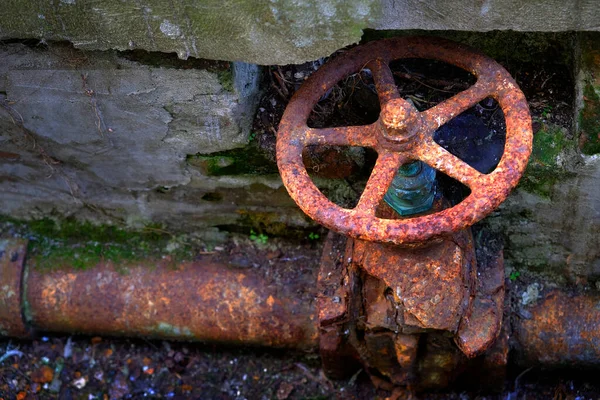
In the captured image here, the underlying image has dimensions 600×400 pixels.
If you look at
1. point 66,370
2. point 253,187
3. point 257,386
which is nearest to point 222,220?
point 253,187

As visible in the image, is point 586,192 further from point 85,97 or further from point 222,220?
point 85,97

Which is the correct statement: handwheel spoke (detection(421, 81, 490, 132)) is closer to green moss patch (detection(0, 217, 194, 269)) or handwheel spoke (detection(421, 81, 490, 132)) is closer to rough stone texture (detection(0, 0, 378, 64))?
rough stone texture (detection(0, 0, 378, 64))

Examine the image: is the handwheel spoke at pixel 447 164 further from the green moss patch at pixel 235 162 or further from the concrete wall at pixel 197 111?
the green moss patch at pixel 235 162

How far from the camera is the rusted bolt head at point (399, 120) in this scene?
1676mm

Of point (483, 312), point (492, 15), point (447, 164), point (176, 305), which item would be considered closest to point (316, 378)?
point (176, 305)

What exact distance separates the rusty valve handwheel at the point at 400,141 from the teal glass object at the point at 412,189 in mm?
126

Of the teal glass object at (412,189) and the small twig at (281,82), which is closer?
the teal glass object at (412,189)

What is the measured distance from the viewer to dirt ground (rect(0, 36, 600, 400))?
8.02 ft

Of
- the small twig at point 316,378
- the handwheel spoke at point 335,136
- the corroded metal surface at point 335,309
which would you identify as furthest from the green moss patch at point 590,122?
the small twig at point 316,378

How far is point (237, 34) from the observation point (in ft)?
6.22

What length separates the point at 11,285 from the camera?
8.49 feet

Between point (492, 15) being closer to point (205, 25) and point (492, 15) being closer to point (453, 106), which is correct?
point (453, 106)

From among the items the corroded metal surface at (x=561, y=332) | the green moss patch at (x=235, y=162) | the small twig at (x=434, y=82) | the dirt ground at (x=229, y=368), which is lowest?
the dirt ground at (x=229, y=368)

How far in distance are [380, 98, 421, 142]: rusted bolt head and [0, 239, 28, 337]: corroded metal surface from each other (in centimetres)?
162
